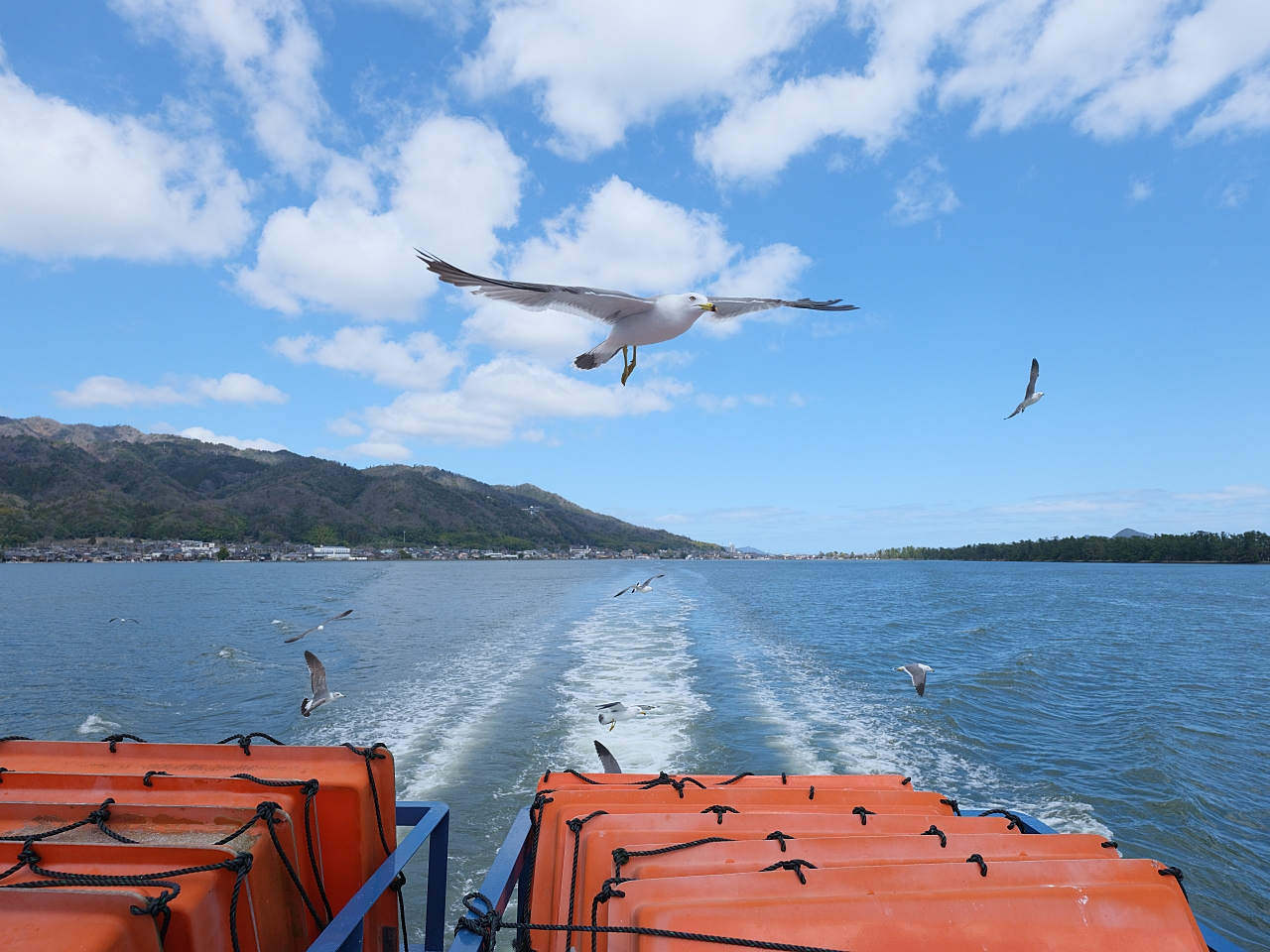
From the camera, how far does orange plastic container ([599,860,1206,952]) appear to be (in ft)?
7.64

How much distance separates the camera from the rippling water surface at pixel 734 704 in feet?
29.0

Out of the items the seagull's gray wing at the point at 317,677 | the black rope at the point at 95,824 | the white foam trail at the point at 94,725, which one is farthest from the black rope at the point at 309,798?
the white foam trail at the point at 94,725

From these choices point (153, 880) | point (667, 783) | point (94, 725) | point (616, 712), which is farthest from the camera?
point (94, 725)

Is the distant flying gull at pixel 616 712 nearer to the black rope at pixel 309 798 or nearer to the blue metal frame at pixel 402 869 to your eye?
the blue metal frame at pixel 402 869

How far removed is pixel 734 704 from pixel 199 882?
12112 millimetres

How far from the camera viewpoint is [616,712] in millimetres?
11664

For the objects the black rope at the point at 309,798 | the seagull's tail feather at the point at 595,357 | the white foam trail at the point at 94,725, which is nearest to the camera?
the black rope at the point at 309,798

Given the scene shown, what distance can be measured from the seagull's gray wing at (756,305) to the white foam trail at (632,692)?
21.8 ft

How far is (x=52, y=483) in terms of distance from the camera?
139 metres

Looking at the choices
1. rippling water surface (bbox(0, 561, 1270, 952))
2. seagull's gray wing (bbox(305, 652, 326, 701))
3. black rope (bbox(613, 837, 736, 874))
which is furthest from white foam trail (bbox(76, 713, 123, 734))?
black rope (bbox(613, 837, 736, 874))

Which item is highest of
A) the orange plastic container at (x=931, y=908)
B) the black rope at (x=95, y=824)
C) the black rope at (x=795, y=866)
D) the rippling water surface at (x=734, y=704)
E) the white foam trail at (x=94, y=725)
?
the black rope at (x=95, y=824)

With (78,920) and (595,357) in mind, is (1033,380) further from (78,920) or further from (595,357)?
(78,920)

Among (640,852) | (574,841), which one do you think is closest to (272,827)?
(574,841)

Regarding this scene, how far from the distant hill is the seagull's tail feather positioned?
477ft
